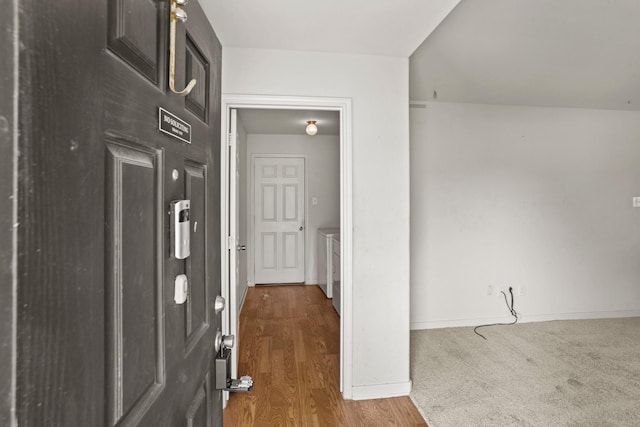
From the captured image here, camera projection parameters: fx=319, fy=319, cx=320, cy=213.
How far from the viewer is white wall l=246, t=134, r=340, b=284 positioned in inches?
195

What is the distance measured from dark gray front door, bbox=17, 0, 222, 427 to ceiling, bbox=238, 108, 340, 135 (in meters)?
2.92

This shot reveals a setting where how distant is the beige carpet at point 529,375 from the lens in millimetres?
1941

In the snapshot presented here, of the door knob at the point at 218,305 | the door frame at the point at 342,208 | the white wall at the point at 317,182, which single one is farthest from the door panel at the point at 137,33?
the white wall at the point at 317,182

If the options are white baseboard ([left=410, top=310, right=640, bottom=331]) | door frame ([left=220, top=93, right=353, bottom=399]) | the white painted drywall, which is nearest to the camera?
door frame ([left=220, top=93, right=353, bottom=399])

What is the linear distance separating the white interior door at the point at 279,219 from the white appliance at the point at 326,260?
1.29 ft

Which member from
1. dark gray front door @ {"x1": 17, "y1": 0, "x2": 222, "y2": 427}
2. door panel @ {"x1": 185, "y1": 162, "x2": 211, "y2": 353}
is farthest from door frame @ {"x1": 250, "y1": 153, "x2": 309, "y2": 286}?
dark gray front door @ {"x1": 17, "y1": 0, "x2": 222, "y2": 427}

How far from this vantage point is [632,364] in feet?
8.39

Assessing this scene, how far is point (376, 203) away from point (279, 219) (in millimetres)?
2975

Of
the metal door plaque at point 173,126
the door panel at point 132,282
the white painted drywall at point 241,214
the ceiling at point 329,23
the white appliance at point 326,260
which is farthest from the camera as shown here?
the white appliance at point 326,260

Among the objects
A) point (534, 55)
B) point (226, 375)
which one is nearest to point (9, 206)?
point (226, 375)

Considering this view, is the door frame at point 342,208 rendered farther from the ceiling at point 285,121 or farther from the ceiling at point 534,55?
the ceiling at point 285,121

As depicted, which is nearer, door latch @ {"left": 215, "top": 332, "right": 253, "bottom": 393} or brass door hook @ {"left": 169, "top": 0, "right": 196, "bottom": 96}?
brass door hook @ {"left": 169, "top": 0, "right": 196, "bottom": 96}

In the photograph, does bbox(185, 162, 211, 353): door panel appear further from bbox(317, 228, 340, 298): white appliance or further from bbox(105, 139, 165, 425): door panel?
bbox(317, 228, 340, 298): white appliance

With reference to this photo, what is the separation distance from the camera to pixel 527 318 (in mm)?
3469
